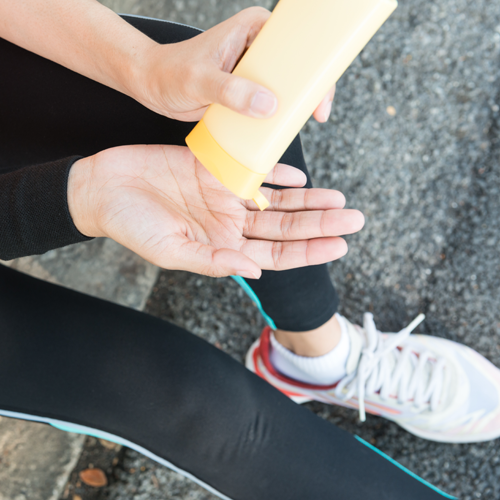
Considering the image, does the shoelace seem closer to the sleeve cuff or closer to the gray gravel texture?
the gray gravel texture

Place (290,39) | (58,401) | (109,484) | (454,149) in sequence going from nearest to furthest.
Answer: (290,39) → (58,401) → (109,484) → (454,149)

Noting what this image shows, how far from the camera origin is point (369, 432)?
1049 millimetres

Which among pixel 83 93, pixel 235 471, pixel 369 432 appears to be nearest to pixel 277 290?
pixel 235 471

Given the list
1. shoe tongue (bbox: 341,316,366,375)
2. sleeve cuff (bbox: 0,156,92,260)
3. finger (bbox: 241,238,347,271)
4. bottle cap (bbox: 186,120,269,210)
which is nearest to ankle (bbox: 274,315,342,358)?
shoe tongue (bbox: 341,316,366,375)

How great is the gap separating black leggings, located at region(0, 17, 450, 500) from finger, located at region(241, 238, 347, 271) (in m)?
0.07

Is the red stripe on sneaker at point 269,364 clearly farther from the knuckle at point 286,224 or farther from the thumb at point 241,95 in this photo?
the thumb at point 241,95

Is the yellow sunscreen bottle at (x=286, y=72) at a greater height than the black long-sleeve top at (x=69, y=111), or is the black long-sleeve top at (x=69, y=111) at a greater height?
the yellow sunscreen bottle at (x=286, y=72)

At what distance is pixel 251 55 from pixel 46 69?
0.36 metres

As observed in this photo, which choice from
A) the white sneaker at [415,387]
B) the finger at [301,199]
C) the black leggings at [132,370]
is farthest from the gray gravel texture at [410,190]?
the finger at [301,199]

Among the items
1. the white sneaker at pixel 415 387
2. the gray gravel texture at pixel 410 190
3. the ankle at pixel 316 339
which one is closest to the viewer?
the ankle at pixel 316 339

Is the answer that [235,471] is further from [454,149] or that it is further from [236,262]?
[454,149]

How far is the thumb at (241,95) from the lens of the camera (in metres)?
0.50

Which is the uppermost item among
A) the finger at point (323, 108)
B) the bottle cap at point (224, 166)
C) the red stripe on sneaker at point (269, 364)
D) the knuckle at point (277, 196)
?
the finger at point (323, 108)

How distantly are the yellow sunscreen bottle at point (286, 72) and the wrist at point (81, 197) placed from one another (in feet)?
0.56
